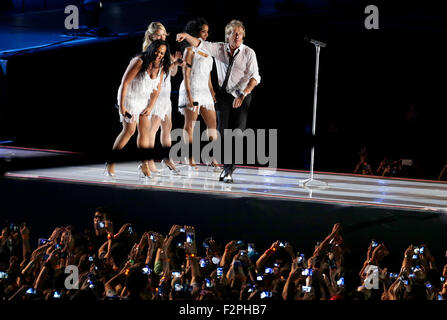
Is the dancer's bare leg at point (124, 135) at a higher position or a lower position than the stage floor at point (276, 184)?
higher

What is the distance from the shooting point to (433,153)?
627 cm

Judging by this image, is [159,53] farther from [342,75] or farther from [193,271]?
[193,271]

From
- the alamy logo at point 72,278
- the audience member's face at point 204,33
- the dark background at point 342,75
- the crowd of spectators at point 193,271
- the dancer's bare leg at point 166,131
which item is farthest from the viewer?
the dark background at point 342,75

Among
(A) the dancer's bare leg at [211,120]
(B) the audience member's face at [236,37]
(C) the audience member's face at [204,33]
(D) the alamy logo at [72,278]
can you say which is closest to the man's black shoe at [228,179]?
(A) the dancer's bare leg at [211,120]

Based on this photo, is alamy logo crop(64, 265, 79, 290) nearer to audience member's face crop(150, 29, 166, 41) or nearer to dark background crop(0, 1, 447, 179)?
audience member's face crop(150, 29, 166, 41)

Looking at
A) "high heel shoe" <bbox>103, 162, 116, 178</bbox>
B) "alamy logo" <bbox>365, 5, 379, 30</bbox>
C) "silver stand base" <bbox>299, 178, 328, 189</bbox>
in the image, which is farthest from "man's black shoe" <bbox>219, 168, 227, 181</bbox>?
"alamy logo" <bbox>365, 5, 379, 30</bbox>

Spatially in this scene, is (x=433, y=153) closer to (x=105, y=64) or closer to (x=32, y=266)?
(x=105, y=64)

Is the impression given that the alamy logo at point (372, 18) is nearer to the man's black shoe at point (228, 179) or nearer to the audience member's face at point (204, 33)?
the audience member's face at point (204, 33)

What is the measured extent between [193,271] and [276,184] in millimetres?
1456

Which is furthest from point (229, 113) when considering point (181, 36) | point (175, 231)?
point (175, 231)

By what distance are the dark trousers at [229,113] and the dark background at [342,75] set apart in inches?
31.4

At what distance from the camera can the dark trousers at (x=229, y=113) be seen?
542cm
